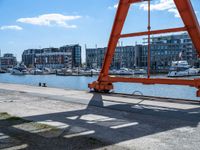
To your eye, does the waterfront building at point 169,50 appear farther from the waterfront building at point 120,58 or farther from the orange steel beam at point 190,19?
the orange steel beam at point 190,19

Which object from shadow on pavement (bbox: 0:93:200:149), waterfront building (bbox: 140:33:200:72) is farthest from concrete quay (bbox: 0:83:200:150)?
waterfront building (bbox: 140:33:200:72)

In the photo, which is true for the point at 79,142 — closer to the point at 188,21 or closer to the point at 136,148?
the point at 136,148

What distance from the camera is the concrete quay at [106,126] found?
23.1ft

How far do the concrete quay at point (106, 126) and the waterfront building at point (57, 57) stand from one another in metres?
162

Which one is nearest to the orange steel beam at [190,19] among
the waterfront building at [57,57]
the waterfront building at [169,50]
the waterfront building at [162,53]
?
the waterfront building at [162,53]

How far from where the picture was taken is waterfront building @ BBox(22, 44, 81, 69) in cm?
18125

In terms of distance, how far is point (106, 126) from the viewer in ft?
29.2

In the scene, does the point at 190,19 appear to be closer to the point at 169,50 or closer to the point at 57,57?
the point at 169,50

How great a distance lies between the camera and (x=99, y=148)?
6.68m

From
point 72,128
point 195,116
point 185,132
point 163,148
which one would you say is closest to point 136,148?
point 163,148

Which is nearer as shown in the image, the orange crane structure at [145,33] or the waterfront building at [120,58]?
the orange crane structure at [145,33]

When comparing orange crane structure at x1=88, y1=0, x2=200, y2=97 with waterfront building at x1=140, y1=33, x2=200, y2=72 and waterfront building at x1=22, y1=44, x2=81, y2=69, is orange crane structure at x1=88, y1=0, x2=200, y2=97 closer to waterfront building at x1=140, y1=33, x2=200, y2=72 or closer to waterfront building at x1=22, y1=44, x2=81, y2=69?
waterfront building at x1=140, y1=33, x2=200, y2=72

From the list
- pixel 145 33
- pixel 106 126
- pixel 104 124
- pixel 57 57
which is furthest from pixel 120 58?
pixel 106 126

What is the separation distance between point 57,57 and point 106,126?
175072 millimetres
